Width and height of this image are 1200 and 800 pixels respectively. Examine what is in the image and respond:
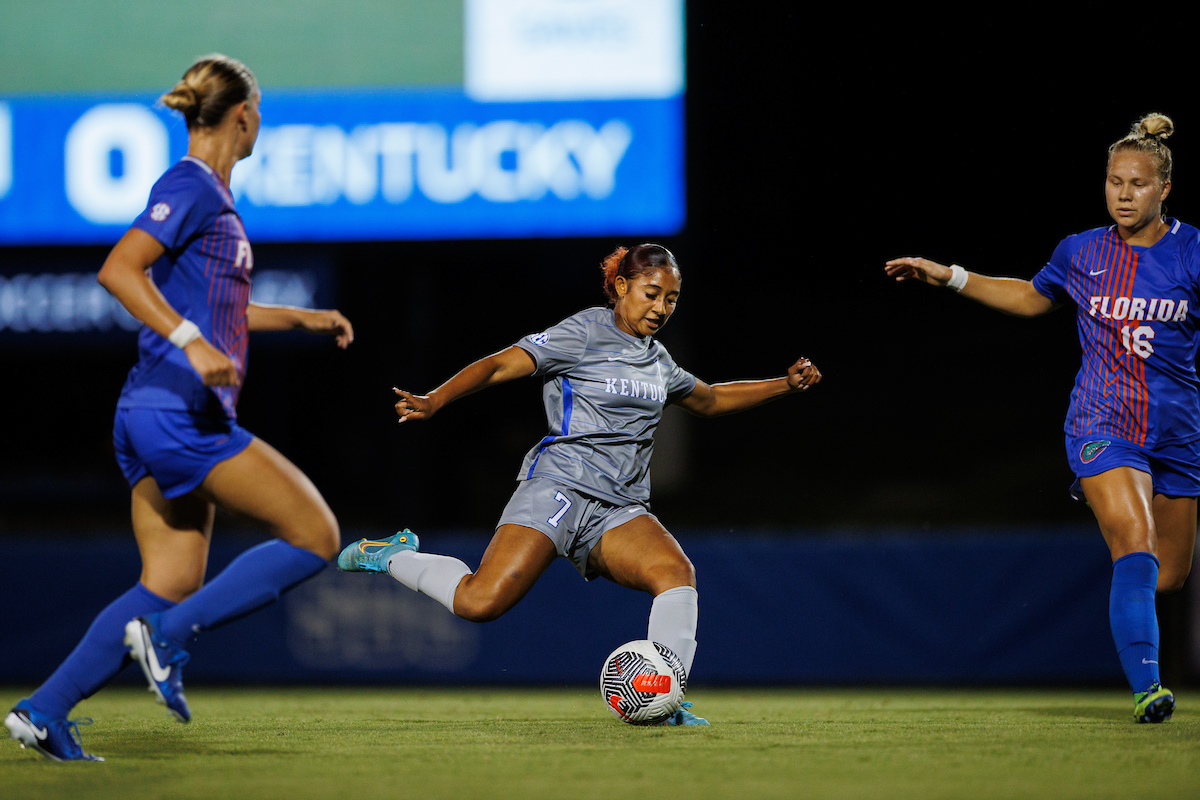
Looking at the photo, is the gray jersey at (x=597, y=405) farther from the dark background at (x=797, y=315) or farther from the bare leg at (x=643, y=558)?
the dark background at (x=797, y=315)

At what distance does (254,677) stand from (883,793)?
568 cm

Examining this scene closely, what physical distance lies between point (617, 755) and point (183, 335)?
1.69 m

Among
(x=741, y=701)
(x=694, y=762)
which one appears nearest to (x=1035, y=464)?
(x=741, y=701)

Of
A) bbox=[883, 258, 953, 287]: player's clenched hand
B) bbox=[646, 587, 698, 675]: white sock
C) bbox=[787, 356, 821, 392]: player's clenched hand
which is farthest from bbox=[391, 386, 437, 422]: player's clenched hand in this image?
bbox=[883, 258, 953, 287]: player's clenched hand

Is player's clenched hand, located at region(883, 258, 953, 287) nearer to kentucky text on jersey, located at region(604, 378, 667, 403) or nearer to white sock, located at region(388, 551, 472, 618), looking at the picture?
kentucky text on jersey, located at region(604, 378, 667, 403)

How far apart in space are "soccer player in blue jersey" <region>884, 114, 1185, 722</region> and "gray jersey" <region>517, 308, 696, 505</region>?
62.5 inches

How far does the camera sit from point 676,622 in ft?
14.5

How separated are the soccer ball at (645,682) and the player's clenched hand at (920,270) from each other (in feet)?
5.53

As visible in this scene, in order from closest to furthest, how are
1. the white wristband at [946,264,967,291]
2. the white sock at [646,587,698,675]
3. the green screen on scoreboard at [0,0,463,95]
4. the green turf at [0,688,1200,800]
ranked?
the green turf at [0,688,1200,800] < the white sock at [646,587,698,675] < the white wristband at [946,264,967,291] < the green screen on scoreboard at [0,0,463,95]

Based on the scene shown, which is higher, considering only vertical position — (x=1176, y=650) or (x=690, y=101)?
(x=690, y=101)

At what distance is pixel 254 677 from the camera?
7.84 meters

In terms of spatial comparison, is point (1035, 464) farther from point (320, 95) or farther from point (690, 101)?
point (320, 95)

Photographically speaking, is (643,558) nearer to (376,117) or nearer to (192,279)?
(192,279)

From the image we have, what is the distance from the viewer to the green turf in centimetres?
304
